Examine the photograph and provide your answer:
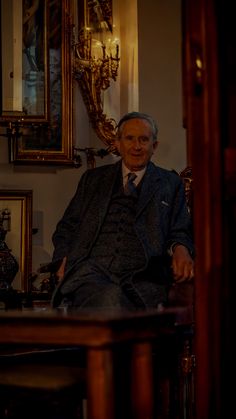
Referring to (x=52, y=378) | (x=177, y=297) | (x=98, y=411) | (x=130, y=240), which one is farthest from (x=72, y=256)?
(x=98, y=411)

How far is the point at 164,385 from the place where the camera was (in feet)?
11.3

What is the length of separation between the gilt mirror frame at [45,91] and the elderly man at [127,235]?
1.18 meters

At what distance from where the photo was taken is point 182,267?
129 inches

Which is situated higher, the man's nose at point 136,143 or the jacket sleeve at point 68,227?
the man's nose at point 136,143

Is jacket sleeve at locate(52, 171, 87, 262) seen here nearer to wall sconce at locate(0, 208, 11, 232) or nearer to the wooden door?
wall sconce at locate(0, 208, 11, 232)

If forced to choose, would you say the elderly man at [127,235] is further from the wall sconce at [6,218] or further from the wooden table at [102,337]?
the wall sconce at [6,218]

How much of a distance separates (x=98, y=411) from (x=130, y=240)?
1.06 m

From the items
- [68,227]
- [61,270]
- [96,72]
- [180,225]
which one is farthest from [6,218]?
[180,225]

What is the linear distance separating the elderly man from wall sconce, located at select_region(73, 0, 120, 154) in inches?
50.8

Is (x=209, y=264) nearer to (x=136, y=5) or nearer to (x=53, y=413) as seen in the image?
(x=53, y=413)

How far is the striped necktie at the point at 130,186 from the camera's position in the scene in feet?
11.8

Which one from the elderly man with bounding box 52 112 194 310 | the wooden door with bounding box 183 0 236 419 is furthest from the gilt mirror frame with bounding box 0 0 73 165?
the wooden door with bounding box 183 0 236 419

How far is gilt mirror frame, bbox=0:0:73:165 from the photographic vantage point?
16.0ft

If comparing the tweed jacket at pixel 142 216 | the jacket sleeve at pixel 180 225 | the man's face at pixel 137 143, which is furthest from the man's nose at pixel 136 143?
the jacket sleeve at pixel 180 225
